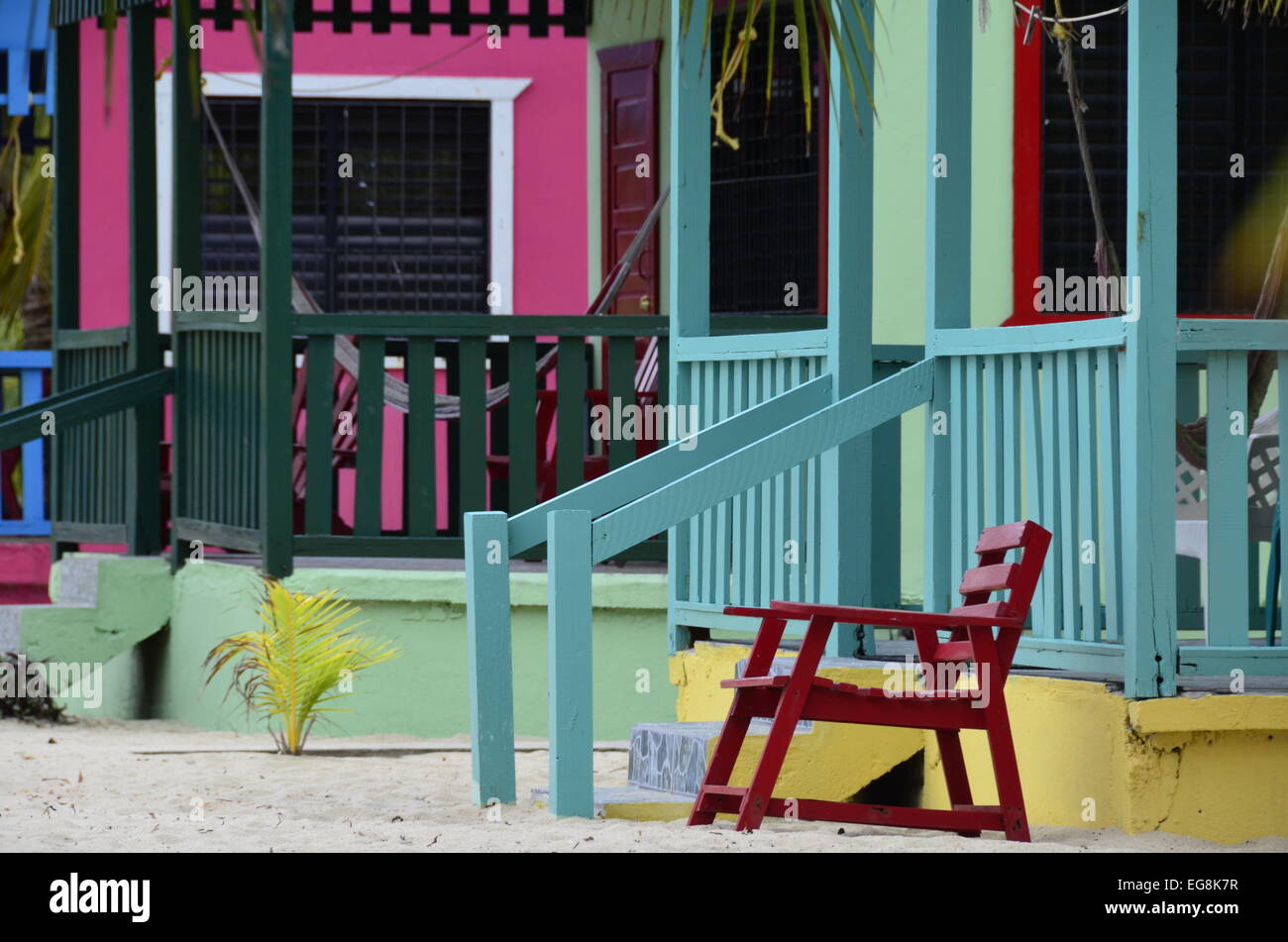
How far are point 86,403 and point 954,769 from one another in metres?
5.32

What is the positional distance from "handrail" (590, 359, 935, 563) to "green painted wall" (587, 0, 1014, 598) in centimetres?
311

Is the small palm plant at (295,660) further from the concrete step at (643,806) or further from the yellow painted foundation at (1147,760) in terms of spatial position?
the yellow painted foundation at (1147,760)

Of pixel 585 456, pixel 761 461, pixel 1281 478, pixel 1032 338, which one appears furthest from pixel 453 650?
pixel 1281 478

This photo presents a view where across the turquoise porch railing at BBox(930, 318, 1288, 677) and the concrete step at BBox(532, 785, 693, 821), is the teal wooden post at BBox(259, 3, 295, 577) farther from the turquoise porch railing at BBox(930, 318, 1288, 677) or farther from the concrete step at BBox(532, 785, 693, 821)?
the turquoise porch railing at BBox(930, 318, 1288, 677)

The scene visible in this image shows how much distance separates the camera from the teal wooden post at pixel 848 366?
6.79 metres

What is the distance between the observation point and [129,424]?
1002 cm

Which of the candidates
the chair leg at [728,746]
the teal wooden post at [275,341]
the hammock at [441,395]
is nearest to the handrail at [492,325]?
the teal wooden post at [275,341]

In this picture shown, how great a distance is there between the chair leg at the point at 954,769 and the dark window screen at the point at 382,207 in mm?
8236

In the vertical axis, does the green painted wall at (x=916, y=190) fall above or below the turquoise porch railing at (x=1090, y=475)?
above

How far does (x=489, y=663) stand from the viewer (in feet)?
20.3

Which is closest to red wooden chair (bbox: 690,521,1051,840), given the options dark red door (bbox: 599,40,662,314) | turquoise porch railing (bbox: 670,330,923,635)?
turquoise porch railing (bbox: 670,330,923,635)

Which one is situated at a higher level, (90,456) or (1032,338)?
(1032,338)

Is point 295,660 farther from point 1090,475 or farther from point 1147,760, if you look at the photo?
point 1147,760
